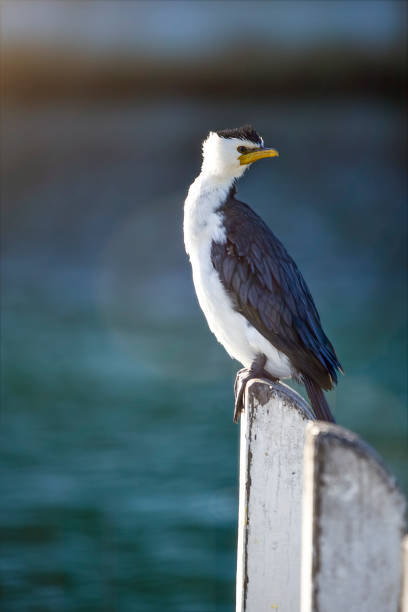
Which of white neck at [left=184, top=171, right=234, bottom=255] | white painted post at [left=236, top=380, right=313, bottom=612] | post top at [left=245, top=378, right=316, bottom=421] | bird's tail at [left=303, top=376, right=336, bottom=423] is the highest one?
white neck at [left=184, top=171, right=234, bottom=255]

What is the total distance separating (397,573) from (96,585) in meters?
3.64

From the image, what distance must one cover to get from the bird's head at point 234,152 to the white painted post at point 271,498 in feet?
3.78

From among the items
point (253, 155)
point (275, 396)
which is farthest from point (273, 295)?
point (275, 396)

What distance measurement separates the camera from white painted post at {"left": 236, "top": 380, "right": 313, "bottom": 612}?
1887 mm

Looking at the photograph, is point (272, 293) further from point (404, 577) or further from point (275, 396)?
point (404, 577)

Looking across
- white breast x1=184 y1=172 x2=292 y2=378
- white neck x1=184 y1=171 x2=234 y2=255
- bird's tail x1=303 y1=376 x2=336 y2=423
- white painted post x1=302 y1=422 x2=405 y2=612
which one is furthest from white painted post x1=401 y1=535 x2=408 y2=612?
white neck x1=184 y1=171 x2=234 y2=255

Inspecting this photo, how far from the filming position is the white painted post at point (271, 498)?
6.19ft

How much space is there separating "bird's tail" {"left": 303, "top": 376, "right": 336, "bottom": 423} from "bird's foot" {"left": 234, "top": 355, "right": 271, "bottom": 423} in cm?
16

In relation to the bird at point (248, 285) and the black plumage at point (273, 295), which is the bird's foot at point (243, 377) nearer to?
the bird at point (248, 285)

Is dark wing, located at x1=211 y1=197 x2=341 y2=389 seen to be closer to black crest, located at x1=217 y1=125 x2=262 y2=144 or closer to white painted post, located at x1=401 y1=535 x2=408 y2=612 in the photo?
black crest, located at x1=217 y1=125 x2=262 y2=144

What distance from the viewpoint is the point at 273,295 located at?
2748 millimetres

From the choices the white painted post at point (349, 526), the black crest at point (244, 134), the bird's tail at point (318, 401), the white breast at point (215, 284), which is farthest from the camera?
the black crest at point (244, 134)

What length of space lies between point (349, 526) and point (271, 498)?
566mm

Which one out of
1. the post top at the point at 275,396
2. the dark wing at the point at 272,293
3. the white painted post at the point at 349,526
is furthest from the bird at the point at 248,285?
the white painted post at the point at 349,526
